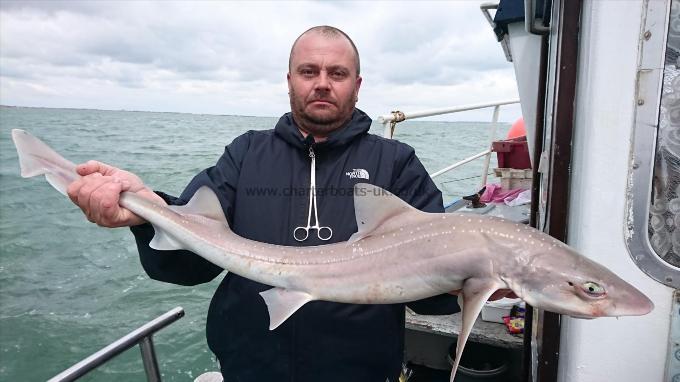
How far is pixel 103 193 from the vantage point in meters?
2.01

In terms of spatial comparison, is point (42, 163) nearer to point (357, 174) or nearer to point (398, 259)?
point (357, 174)

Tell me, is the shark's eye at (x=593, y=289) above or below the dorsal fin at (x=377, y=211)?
below

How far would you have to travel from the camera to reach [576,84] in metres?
2.04

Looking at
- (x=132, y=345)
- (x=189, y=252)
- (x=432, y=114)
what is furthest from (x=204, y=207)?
(x=432, y=114)

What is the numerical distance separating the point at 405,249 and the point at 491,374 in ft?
8.28

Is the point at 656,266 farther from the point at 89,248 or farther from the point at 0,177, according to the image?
the point at 0,177

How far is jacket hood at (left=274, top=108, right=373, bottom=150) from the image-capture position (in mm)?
2574

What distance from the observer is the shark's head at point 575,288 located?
1.56m

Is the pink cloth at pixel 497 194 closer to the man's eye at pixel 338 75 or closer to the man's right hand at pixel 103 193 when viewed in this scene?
the man's eye at pixel 338 75

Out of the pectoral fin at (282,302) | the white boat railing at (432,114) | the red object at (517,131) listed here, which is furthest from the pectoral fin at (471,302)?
the red object at (517,131)

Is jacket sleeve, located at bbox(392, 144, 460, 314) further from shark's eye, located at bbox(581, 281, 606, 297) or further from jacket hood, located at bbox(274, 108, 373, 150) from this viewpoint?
shark's eye, located at bbox(581, 281, 606, 297)

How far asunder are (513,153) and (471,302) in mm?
6020

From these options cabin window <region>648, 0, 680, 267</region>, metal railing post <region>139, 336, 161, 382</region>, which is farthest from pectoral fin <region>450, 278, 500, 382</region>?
metal railing post <region>139, 336, 161, 382</region>

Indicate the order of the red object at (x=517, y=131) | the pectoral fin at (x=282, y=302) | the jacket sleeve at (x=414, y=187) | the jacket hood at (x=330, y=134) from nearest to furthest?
the pectoral fin at (x=282, y=302) → the jacket sleeve at (x=414, y=187) → the jacket hood at (x=330, y=134) → the red object at (x=517, y=131)
